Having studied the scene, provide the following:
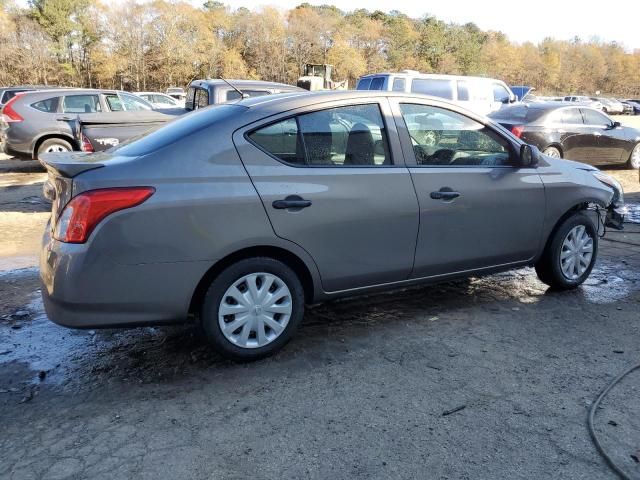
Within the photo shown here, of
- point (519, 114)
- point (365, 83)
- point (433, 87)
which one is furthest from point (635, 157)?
point (365, 83)

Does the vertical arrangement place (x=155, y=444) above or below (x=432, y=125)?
below

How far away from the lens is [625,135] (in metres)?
12.8

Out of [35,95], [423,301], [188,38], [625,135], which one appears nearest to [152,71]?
[188,38]

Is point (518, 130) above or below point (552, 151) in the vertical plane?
above

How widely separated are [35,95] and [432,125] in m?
10.6

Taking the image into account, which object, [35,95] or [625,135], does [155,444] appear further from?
[625,135]

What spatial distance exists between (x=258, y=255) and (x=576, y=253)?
2.91 metres

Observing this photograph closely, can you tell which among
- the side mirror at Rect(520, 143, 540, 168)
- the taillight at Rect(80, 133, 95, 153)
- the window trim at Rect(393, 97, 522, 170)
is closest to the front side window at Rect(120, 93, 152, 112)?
the taillight at Rect(80, 133, 95, 153)

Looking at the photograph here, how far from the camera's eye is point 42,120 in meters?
11.9

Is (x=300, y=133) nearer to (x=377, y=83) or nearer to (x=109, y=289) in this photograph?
(x=109, y=289)

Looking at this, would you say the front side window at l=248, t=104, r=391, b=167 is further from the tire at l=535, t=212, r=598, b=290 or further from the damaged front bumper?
the damaged front bumper

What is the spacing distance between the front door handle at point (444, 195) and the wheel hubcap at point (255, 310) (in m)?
1.27

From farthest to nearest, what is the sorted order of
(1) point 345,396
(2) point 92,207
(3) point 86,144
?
(3) point 86,144 → (1) point 345,396 → (2) point 92,207

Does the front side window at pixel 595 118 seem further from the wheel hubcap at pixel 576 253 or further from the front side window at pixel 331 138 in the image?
the front side window at pixel 331 138
